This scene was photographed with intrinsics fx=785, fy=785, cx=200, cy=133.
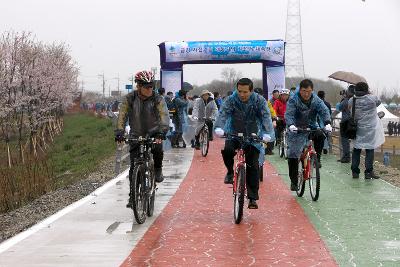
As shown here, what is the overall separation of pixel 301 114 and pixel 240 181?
2.53 m

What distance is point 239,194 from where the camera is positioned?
29.7ft

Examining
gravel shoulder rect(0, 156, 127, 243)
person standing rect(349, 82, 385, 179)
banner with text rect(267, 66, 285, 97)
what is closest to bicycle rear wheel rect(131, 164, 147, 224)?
gravel shoulder rect(0, 156, 127, 243)

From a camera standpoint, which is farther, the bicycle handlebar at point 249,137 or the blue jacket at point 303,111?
the blue jacket at point 303,111

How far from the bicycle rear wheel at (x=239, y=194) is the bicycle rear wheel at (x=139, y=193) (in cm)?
108

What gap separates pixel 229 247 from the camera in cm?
765

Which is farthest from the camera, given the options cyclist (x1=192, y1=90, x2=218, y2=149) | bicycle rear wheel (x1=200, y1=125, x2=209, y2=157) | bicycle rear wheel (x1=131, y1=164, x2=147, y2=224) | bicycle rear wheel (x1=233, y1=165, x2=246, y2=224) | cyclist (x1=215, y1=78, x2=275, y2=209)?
cyclist (x1=192, y1=90, x2=218, y2=149)

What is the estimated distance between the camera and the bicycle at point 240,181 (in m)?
9.03

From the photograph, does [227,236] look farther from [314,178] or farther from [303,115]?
[303,115]

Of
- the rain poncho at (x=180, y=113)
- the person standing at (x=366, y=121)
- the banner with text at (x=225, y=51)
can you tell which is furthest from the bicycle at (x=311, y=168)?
the banner with text at (x=225, y=51)

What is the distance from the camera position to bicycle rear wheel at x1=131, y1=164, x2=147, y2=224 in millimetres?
8805

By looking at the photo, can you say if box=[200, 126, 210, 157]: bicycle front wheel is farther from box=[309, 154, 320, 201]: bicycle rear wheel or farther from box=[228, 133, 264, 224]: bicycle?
box=[228, 133, 264, 224]: bicycle

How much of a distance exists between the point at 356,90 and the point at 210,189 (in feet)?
10.5

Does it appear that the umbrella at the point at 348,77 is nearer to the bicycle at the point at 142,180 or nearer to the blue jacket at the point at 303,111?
the blue jacket at the point at 303,111

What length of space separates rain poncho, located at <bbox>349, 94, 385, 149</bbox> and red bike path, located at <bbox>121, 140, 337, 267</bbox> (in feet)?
7.63
